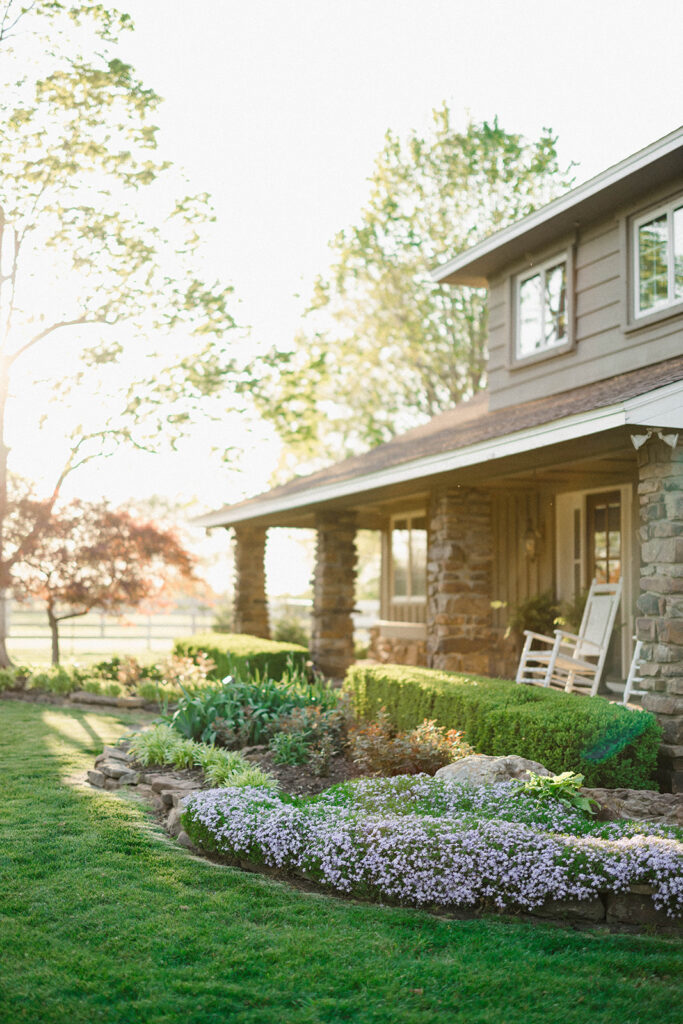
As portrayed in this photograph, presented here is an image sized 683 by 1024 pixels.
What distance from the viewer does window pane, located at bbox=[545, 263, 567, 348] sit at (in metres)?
10.4

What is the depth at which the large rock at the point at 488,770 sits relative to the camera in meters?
5.85

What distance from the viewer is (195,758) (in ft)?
23.8

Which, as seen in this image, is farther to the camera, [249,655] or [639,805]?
[249,655]

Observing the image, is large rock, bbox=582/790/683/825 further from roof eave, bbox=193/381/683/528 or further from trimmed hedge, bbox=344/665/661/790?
roof eave, bbox=193/381/683/528

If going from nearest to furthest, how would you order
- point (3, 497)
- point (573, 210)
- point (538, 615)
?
point (573, 210), point (538, 615), point (3, 497)

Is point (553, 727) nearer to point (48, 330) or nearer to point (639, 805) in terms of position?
point (639, 805)

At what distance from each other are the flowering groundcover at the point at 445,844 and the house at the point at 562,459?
2.02 metres

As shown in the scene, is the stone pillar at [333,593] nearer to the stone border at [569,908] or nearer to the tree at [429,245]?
the stone border at [569,908]

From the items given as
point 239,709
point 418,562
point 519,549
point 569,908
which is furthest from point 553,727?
point 418,562

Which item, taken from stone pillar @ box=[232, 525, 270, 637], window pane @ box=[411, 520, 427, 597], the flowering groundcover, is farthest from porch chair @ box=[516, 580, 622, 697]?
stone pillar @ box=[232, 525, 270, 637]

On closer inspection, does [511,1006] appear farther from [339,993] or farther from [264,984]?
[264,984]

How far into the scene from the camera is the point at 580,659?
9688mm

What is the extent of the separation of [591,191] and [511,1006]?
7.73 m

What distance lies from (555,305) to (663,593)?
4.52 m
